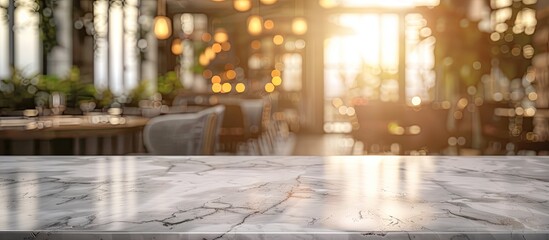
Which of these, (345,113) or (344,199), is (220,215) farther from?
(345,113)

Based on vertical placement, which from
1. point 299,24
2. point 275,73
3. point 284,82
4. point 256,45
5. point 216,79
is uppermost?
point 256,45

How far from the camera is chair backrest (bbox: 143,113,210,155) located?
9.11ft

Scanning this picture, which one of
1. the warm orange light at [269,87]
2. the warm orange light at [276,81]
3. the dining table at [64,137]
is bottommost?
the dining table at [64,137]

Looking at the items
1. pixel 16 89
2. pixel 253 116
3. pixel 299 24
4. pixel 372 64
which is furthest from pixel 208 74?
pixel 16 89

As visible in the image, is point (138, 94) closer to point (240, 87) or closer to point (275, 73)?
point (240, 87)

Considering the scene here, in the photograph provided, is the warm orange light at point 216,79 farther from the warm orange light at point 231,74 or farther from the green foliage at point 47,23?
the green foliage at point 47,23

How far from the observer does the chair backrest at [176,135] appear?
278cm

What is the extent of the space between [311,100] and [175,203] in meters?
11.8

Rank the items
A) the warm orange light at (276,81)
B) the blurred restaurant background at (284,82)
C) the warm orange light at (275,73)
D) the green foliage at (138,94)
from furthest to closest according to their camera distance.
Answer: the warm orange light at (275,73)
the warm orange light at (276,81)
the green foliage at (138,94)
the blurred restaurant background at (284,82)

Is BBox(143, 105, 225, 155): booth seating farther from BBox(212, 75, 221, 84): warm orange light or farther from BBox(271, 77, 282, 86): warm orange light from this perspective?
BBox(212, 75, 221, 84): warm orange light

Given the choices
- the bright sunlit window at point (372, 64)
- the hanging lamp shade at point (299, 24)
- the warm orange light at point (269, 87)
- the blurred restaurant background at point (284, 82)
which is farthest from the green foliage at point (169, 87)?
the warm orange light at point (269, 87)

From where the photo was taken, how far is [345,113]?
576 inches

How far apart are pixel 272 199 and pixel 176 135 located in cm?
198

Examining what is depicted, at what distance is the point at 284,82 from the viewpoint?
16688 millimetres
